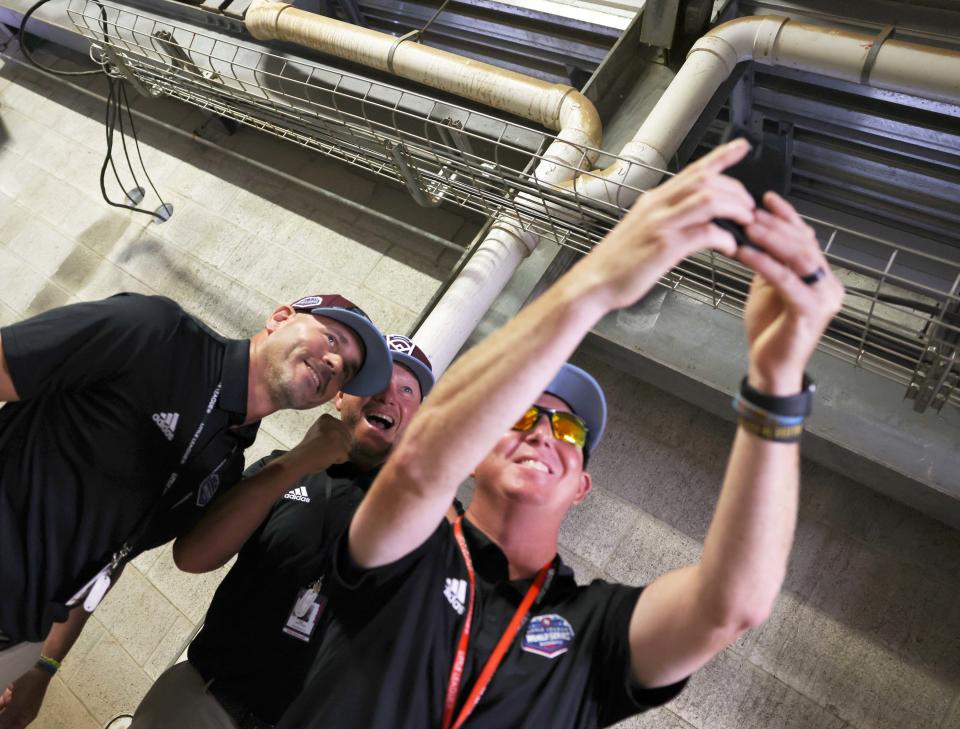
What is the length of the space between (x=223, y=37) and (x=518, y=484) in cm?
280

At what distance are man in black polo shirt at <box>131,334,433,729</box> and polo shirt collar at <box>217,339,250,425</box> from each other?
15 centimetres

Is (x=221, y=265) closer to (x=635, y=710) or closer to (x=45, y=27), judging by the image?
(x=45, y=27)

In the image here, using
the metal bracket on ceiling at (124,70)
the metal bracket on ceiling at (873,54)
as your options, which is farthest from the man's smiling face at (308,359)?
the metal bracket on ceiling at (124,70)

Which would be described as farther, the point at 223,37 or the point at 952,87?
the point at 223,37

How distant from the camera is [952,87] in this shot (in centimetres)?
170

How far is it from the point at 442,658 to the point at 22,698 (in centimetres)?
137

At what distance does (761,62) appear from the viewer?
200 centimetres

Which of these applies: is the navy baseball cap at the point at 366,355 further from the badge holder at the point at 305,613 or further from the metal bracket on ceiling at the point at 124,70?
the metal bracket on ceiling at the point at 124,70

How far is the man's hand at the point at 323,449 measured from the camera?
1.50 metres

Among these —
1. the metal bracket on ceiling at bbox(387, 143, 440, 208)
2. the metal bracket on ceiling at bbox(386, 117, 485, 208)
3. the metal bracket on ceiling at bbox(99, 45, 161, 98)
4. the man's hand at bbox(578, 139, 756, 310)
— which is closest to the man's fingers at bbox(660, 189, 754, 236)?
the man's hand at bbox(578, 139, 756, 310)

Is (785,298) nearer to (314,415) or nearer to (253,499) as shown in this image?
(253,499)

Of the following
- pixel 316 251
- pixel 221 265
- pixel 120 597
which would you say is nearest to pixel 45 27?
pixel 221 265

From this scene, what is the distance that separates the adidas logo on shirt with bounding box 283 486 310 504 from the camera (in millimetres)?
1566

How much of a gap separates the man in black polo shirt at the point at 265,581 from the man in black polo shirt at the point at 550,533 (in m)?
0.32
